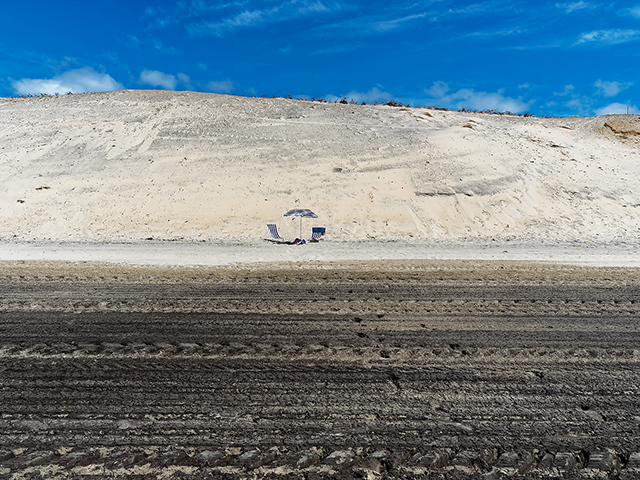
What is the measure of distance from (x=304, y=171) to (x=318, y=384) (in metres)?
19.3

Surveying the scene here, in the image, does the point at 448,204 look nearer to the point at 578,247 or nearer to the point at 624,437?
the point at 578,247

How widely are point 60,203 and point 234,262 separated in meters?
14.2

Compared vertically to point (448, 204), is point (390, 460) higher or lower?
lower

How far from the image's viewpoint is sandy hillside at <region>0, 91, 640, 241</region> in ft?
59.8

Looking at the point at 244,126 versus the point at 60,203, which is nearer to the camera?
the point at 60,203

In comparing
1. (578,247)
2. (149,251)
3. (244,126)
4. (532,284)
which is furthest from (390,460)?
(244,126)

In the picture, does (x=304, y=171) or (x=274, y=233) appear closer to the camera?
(x=274, y=233)

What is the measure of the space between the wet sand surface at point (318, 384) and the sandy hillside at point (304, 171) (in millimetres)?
10507

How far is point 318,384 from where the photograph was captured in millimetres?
3986

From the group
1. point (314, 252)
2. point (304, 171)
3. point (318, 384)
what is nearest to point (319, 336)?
point (318, 384)

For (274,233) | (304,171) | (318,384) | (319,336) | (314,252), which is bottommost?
(318,384)

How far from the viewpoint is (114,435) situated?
10.5 ft

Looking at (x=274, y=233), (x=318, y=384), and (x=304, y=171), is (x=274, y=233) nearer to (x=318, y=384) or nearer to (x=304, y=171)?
(x=304, y=171)

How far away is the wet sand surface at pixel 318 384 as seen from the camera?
9.66 feet
